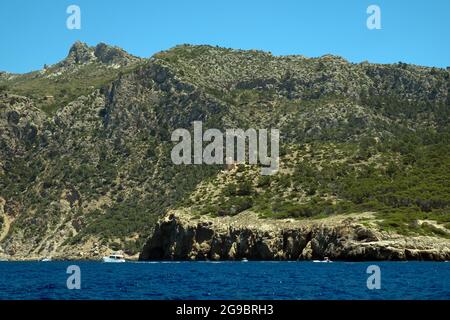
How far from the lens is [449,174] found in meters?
177

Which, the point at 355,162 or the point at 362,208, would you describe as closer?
the point at 362,208

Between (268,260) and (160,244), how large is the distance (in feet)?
106

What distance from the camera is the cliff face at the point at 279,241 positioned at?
132m

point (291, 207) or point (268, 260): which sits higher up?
point (291, 207)

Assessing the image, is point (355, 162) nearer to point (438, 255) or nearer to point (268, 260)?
point (268, 260)

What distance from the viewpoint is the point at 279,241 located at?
5910 inches

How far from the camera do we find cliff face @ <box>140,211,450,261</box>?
131750 millimetres

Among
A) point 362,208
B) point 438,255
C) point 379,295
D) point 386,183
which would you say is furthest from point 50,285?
point 386,183

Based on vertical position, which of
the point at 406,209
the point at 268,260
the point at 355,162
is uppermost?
the point at 355,162

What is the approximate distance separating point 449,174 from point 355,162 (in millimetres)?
26996
